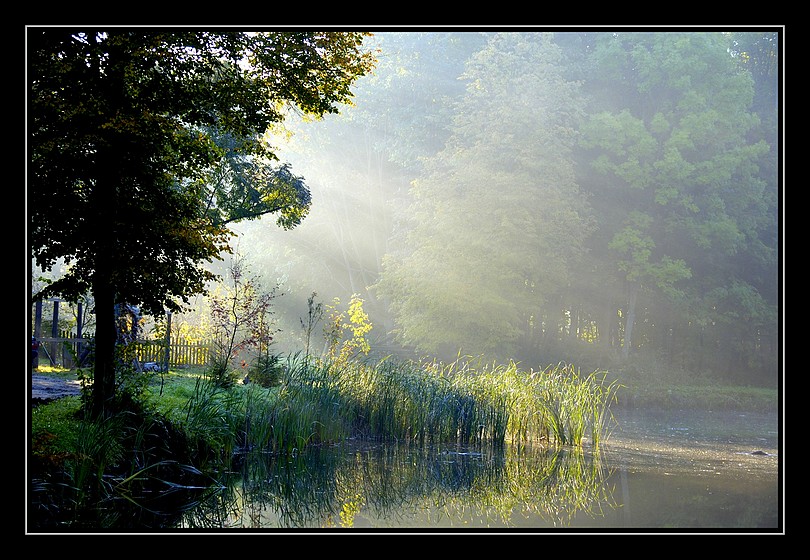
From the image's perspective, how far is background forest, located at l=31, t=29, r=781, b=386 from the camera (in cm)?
1973

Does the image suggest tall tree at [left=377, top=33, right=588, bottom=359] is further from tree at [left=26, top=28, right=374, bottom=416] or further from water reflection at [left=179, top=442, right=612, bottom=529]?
tree at [left=26, top=28, right=374, bottom=416]

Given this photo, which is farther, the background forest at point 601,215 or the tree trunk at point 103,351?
the background forest at point 601,215

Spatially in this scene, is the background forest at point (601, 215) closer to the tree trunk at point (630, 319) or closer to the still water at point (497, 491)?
the tree trunk at point (630, 319)

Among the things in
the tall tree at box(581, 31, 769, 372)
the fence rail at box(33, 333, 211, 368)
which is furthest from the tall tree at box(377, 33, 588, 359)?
the fence rail at box(33, 333, 211, 368)

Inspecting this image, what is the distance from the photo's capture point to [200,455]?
6762 mm

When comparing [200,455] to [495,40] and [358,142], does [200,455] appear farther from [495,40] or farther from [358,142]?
[358,142]

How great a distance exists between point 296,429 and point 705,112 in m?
17.0

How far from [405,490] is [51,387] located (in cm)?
502

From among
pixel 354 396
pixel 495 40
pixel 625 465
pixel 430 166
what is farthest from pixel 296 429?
pixel 495 40

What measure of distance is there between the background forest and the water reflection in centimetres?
1183

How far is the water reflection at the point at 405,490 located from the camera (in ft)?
17.4

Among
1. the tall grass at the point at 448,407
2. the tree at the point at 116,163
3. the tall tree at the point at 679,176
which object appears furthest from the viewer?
the tall tree at the point at 679,176

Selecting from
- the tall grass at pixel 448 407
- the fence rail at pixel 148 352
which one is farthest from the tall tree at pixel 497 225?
the tall grass at pixel 448 407

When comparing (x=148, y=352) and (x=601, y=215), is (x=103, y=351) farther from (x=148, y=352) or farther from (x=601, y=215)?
(x=601, y=215)
